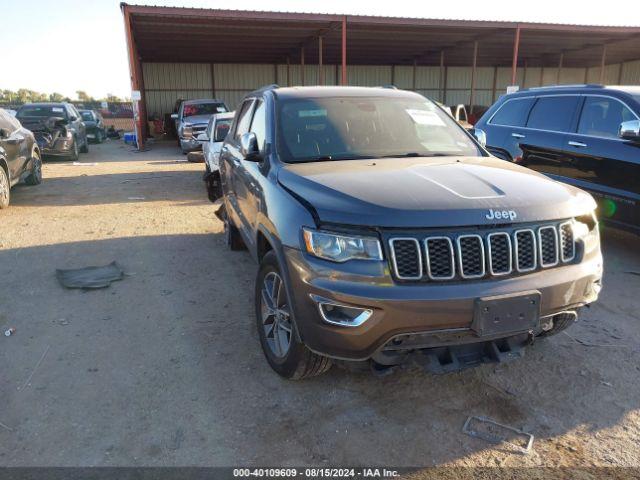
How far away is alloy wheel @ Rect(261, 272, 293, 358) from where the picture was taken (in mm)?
3027

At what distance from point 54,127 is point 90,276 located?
11.2 meters

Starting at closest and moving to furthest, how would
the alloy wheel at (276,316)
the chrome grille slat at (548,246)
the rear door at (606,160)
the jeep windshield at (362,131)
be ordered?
the chrome grille slat at (548,246) → the alloy wheel at (276,316) → the jeep windshield at (362,131) → the rear door at (606,160)

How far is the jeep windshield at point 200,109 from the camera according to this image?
58.0 ft

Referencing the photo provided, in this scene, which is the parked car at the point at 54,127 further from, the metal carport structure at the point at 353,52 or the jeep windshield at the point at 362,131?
the jeep windshield at the point at 362,131

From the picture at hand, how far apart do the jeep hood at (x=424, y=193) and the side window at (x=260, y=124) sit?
0.70 metres

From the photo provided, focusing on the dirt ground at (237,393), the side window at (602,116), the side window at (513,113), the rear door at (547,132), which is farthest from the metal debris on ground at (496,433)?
the side window at (513,113)

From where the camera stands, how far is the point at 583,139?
5758 millimetres

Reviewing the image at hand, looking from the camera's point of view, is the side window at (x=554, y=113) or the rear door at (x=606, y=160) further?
the side window at (x=554, y=113)

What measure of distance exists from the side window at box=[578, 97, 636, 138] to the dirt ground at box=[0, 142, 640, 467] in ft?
5.37

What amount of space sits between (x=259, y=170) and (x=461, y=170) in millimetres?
1431

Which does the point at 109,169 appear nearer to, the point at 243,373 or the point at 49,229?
the point at 49,229

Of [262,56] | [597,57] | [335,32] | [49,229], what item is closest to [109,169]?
[49,229]

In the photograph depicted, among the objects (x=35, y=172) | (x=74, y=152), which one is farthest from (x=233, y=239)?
(x=74, y=152)

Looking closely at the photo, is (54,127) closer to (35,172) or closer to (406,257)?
(35,172)
